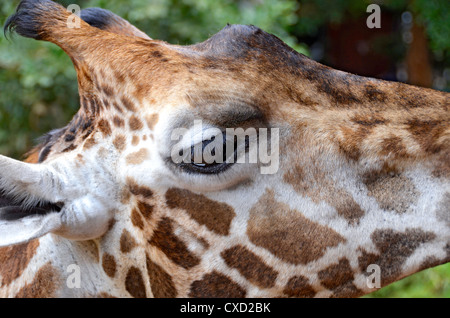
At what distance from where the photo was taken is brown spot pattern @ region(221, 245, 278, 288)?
2.00m

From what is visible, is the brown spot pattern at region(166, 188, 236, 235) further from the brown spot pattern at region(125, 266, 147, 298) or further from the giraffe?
the brown spot pattern at region(125, 266, 147, 298)

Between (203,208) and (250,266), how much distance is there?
11.0 inches

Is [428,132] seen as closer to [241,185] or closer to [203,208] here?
[241,185]

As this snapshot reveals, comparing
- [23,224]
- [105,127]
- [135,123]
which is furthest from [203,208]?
[23,224]

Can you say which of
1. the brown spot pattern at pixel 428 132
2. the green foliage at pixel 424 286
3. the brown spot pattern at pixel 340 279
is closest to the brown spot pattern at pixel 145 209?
the brown spot pattern at pixel 340 279

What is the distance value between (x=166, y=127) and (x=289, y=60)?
569mm

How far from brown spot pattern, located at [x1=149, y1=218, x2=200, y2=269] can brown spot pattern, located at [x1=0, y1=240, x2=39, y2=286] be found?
22.0 inches

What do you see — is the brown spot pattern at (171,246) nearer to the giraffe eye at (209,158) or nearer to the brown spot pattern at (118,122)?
the giraffe eye at (209,158)

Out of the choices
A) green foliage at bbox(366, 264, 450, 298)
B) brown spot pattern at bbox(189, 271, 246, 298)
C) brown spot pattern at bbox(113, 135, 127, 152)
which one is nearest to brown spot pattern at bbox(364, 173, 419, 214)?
brown spot pattern at bbox(189, 271, 246, 298)

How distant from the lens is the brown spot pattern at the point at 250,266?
6.57 feet

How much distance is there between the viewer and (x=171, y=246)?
79.8 inches

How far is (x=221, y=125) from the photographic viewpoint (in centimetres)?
193
